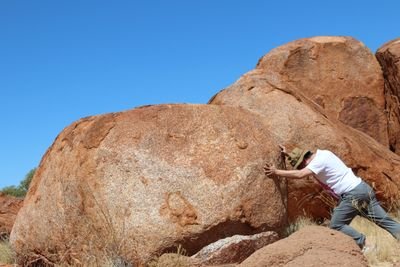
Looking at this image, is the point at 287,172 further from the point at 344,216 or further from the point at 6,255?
the point at 6,255

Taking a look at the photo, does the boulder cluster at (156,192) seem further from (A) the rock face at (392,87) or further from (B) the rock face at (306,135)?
(A) the rock face at (392,87)

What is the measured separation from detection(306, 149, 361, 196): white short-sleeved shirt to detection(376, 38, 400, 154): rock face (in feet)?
22.2

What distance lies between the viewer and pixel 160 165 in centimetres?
685

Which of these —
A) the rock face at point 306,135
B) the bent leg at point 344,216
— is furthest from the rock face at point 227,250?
the rock face at point 306,135

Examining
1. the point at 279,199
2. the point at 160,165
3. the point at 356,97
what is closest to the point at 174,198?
the point at 160,165

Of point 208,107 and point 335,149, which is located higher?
point 208,107

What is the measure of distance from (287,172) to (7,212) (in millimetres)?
7297

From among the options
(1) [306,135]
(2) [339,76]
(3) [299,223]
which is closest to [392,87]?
(2) [339,76]

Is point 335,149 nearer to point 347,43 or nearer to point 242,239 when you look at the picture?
point 242,239

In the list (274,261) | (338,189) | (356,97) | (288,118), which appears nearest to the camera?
(274,261)

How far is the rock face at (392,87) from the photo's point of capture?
13234 millimetres

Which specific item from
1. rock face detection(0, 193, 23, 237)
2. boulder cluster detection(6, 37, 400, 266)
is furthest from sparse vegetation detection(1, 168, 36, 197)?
boulder cluster detection(6, 37, 400, 266)

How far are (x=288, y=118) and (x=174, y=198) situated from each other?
303 centimetres

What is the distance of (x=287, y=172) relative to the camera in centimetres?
704
